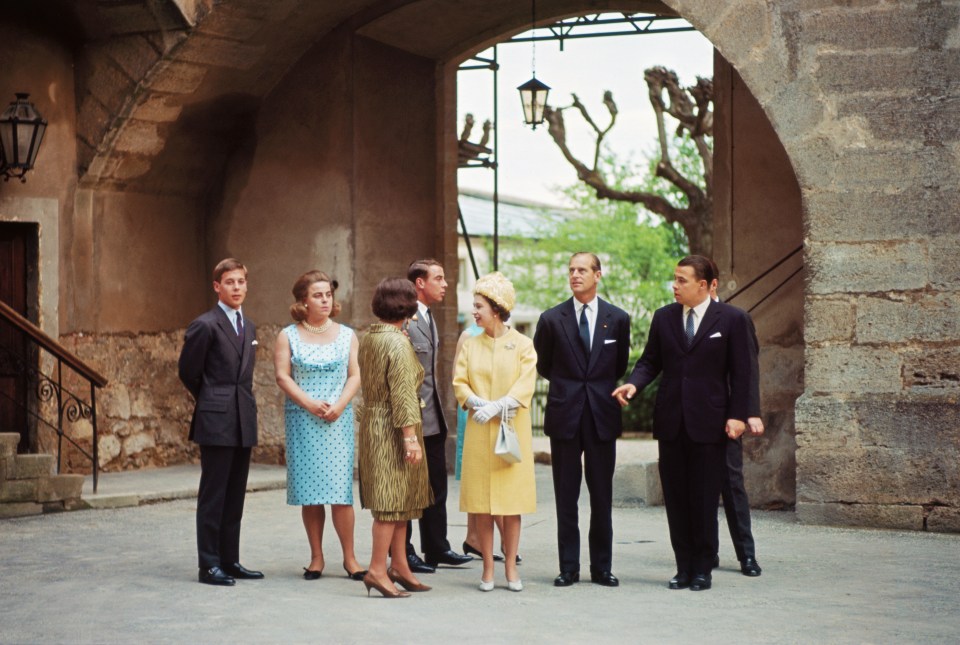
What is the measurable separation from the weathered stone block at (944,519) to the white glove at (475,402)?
3.38 m

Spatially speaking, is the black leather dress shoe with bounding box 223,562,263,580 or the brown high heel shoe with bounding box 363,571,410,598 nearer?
the brown high heel shoe with bounding box 363,571,410,598

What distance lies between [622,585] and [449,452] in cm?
598

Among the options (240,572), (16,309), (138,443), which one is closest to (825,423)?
(240,572)

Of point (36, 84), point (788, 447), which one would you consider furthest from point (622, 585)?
point (36, 84)

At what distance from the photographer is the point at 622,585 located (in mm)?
6793

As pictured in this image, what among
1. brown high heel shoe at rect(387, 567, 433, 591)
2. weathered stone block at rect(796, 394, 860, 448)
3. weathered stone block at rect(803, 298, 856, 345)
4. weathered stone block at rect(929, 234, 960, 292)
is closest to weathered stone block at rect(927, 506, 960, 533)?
weathered stone block at rect(796, 394, 860, 448)

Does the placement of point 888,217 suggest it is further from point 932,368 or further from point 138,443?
point 138,443

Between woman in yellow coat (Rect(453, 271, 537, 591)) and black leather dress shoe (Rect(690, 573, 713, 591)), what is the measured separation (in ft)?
2.63

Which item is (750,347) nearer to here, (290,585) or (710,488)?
(710,488)

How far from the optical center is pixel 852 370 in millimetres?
8766

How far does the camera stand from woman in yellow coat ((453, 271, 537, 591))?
21.5 feet

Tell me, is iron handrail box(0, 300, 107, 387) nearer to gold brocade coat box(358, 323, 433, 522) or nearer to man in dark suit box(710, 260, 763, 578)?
gold brocade coat box(358, 323, 433, 522)

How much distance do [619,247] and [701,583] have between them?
111 feet

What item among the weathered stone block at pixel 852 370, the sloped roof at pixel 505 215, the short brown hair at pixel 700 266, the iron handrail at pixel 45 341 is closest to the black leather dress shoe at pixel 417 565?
the short brown hair at pixel 700 266
